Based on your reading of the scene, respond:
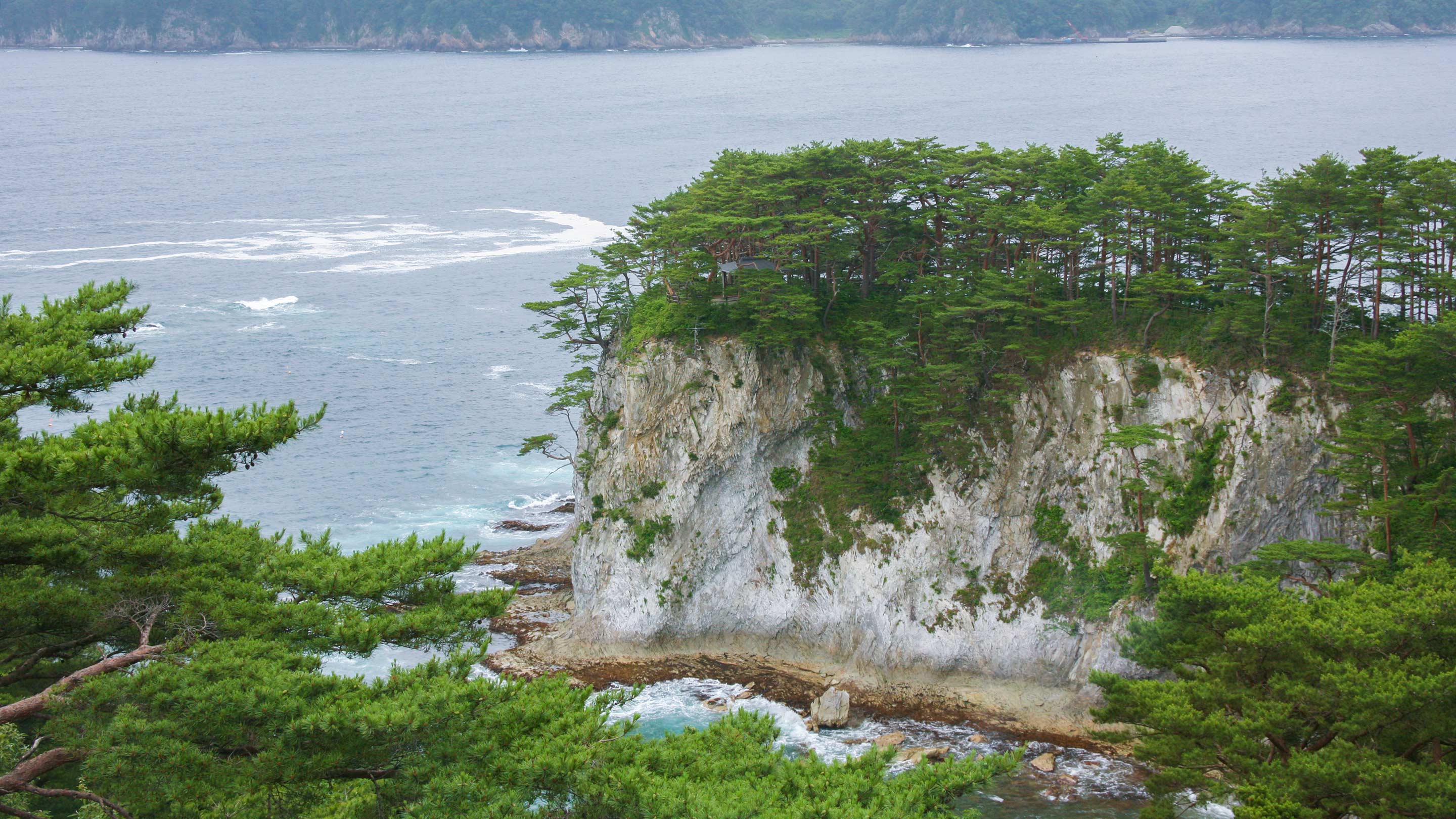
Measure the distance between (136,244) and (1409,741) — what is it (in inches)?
4371

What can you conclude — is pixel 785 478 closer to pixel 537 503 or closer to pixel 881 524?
pixel 881 524

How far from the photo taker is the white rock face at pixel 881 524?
4128cm

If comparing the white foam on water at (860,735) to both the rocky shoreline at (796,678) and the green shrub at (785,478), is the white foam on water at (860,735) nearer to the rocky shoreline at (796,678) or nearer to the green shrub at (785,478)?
the rocky shoreline at (796,678)

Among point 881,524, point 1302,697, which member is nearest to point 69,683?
point 1302,697

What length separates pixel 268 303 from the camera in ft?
304

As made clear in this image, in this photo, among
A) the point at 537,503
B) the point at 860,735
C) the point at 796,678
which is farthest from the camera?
the point at 537,503

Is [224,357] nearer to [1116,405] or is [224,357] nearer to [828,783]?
[1116,405]

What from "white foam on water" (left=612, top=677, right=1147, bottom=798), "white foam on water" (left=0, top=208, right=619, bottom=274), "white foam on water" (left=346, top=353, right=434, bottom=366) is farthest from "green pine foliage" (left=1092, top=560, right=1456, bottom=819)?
"white foam on water" (left=0, top=208, right=619, bottom=274)

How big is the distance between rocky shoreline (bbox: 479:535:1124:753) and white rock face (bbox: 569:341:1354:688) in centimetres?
45

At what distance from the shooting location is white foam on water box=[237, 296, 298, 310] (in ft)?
301

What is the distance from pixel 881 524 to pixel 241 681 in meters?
33.9

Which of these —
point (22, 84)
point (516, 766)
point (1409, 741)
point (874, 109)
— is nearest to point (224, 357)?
point (516, 766)

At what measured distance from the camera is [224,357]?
8012 centimetres

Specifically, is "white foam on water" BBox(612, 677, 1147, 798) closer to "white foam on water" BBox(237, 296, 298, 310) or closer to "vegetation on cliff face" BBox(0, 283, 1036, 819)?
"vegetation on cliff face" BBox(0, 283, 1036, 819)
